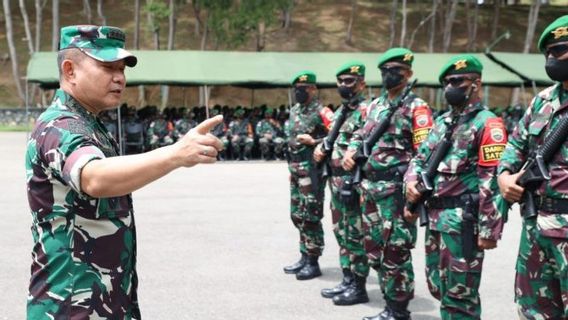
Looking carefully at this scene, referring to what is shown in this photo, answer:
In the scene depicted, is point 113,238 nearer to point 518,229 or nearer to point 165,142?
point 518,229

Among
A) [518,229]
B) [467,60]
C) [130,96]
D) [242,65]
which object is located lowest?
[130,96]

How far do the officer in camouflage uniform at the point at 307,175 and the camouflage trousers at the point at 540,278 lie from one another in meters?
3.07

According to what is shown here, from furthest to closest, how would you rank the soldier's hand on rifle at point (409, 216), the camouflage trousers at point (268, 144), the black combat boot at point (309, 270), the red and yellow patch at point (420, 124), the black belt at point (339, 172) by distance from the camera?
1. the camouflage trousers at point (268, 144)
2. the black combat boot at point (309, 270)
3. the black belt at point (339, 172)
4. the red and yellow patch at point (420, 124)
5. the soldier's hand on rifle at point (409, 216)

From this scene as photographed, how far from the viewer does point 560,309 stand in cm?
316

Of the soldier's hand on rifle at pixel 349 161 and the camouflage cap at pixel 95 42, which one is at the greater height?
the camouflage cap at pixel 95 42

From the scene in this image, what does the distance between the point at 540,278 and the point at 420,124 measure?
173 cm

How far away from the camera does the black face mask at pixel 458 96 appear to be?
395cm

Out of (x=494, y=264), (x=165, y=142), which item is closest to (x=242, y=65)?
(x=165, y=142)

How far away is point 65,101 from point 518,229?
7.58m

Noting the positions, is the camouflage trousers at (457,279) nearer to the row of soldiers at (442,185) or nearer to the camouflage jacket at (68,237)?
the row of soldiers at (442,185)

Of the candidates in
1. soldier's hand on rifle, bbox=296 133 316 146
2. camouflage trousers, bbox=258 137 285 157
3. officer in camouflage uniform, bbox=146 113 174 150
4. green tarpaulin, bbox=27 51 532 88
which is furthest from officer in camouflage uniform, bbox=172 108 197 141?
soldier's hand on rifle, bbox=296 133 316 146

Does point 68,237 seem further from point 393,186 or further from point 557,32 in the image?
point 393,186

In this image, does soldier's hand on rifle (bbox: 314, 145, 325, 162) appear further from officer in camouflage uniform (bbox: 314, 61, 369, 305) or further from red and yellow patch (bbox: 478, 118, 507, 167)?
red and yellow patch (bbox: 478, 118, 507, 167)

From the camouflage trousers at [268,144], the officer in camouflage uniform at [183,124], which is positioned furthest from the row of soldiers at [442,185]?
the officer in camouflage uniform at [183,124]
